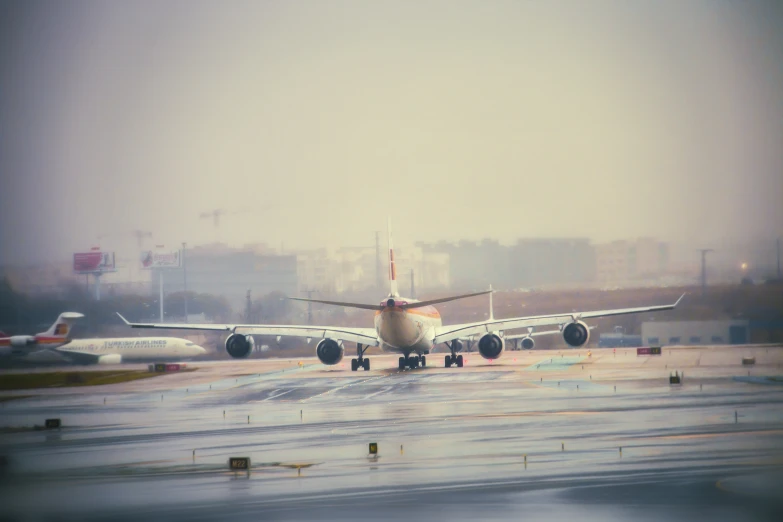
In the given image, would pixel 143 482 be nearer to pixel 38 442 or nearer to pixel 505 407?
pixel 38 442

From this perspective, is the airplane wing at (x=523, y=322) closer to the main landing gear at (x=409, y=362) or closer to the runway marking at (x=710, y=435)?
the main landing gear at (x=409, y=362)

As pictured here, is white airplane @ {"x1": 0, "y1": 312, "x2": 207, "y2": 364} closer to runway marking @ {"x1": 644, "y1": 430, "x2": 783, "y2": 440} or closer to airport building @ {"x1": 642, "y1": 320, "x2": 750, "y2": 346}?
airport building @ {"x1": 642, "y1": 320, "x2": 750, "y2": 346}

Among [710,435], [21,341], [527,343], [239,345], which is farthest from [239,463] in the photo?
[527,343]

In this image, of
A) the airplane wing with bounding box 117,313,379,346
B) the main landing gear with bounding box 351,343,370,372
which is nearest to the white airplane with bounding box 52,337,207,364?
the airplane wing with bounding box 117,313,379,346

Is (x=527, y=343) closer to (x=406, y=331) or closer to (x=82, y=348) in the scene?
(x=82, y=348)

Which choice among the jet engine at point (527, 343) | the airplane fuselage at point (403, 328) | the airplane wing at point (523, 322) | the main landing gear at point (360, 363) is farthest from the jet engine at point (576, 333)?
the jet engine at point (527, 343)

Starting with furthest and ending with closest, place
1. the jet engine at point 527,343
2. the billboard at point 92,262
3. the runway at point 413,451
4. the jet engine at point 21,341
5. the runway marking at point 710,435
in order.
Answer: the billboard at point 92,262 < the jet engine at point 527,343 < the jet engine at point 21,341 < the runway marking at point 710,435 < the runway at point 413,451
